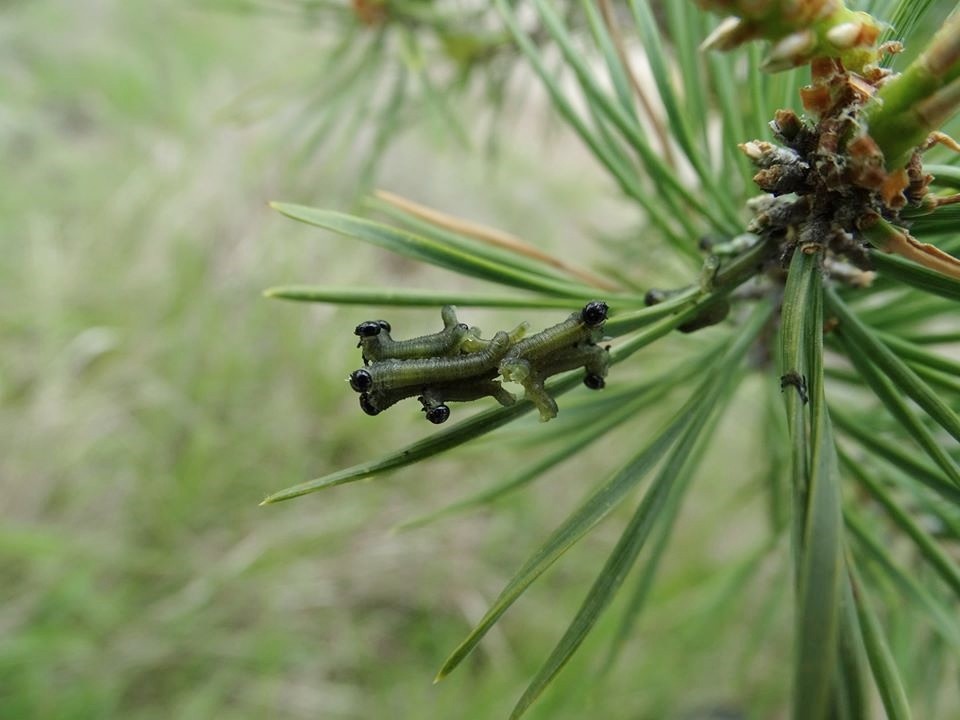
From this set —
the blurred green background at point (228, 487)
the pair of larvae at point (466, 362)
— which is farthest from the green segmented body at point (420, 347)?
the blurred green background at point (228, 487)

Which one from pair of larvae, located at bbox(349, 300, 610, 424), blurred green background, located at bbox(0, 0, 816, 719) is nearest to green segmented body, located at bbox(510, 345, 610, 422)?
pair of larvae, located at bbox(349, 300, 610, 424)

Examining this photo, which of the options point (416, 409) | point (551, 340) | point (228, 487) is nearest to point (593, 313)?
point (551, 340)

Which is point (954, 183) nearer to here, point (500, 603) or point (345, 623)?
point (500, 603)

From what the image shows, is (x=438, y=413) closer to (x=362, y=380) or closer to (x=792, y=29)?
(x=362, y=380)

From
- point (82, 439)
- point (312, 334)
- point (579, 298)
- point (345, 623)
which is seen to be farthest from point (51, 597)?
point (579, 298)

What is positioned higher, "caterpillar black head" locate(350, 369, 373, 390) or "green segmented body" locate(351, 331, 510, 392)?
"caterpillar black head" locate(350, 369, 373, 390)

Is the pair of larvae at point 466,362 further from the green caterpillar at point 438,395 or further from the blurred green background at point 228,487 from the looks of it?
the blurred green background at point 228,487

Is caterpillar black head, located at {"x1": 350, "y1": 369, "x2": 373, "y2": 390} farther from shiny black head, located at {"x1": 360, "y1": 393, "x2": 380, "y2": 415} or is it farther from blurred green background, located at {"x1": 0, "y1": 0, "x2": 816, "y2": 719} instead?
blurred green background, located at {"x1": 0, "y1": 0, "x2": 816, "y2": 719}

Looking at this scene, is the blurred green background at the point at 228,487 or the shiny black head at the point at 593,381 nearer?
the shiny black head at the point at 593,381
